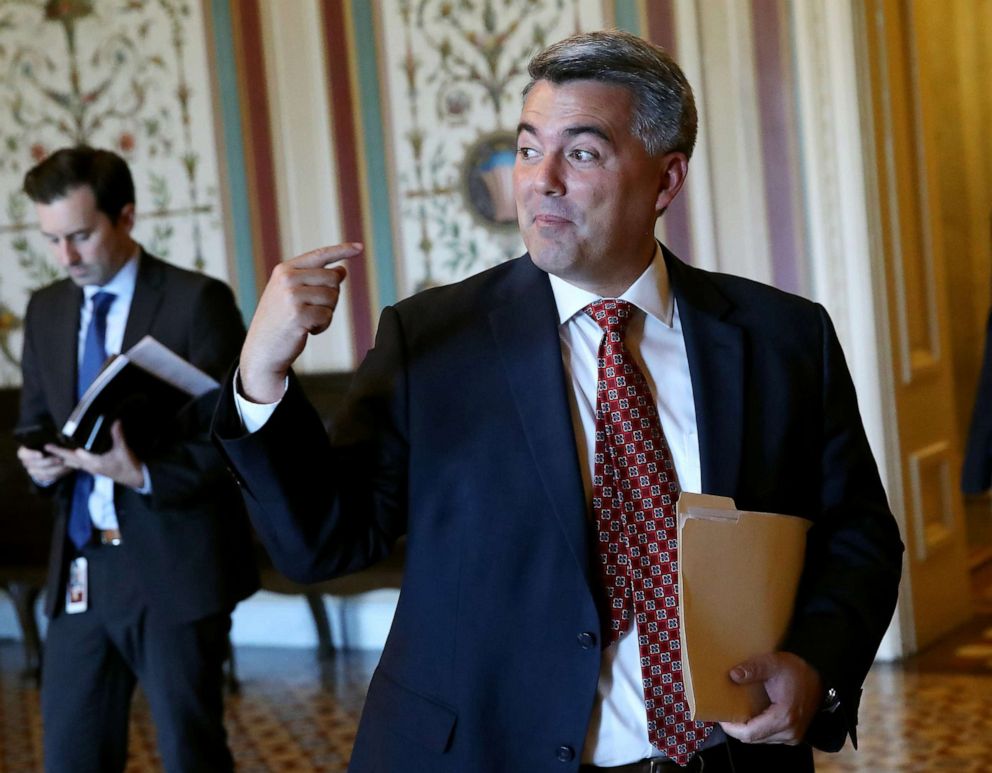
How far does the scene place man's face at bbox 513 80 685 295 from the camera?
6.09 feet

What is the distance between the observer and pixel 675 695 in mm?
1810

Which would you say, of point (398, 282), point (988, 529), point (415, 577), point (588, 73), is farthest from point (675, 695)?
point (988, 529)

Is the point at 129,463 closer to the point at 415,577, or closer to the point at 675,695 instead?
the point at 415,577

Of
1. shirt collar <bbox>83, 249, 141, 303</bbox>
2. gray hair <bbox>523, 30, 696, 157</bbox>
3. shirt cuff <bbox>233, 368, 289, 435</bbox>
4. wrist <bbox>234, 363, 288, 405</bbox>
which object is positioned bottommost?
shirt cuff <bbox>233, 368, 289, 435</bbox>

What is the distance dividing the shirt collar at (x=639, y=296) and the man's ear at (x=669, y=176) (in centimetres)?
8

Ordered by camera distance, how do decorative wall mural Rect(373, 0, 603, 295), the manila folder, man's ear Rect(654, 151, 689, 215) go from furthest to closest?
decorative wall mural Rect(373, 0, 603, 295)
man's ear Rect(654, 151, 689, 215)
the manila folder

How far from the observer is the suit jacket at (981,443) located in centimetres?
433

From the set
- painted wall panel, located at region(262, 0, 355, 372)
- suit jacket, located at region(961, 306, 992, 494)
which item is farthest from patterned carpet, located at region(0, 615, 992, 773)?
painted wall panel, located at region(262, 0, 355, 372)

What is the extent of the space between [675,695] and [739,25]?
13.5 feet

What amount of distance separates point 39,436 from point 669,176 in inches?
72.4

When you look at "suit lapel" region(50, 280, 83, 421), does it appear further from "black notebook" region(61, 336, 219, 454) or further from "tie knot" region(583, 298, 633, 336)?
"tie knot" region(583, 298, 633, 336)

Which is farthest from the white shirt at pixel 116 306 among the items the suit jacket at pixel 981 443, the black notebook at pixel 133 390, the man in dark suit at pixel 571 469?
the suit jacket at pixel 981 443

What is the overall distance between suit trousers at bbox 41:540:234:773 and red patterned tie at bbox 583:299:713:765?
1.71m

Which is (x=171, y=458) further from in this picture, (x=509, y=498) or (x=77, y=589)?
(x=509, y=498)
